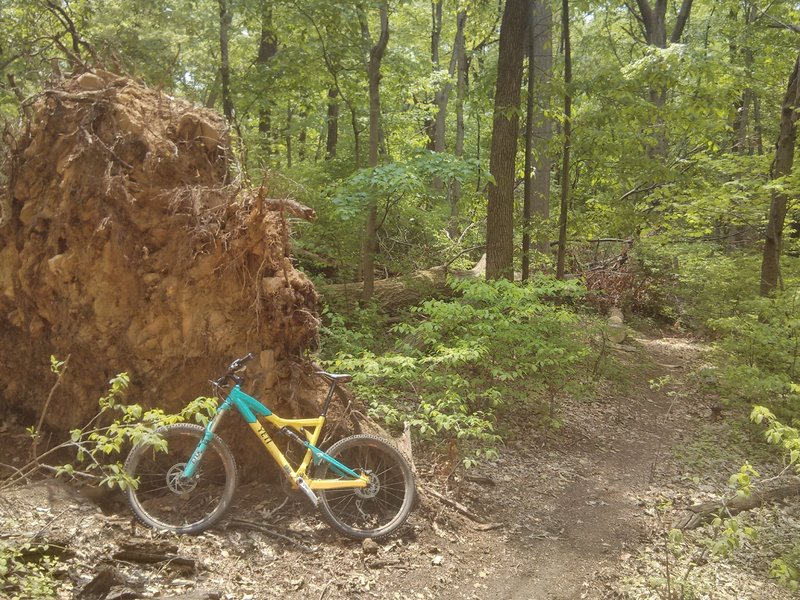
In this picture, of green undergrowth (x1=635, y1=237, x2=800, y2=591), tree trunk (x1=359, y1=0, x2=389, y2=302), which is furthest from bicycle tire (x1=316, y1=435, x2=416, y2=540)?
tree trunk (x1=359, y1=0, x2=389, y2=302)

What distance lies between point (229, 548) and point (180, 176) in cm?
298

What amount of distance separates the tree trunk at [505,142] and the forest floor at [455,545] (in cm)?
332

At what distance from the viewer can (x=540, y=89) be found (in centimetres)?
973

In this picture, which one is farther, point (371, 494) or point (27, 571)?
point (371, 494)

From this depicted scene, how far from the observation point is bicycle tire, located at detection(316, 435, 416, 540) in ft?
14.9

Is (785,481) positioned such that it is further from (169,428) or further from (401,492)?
(169,428)

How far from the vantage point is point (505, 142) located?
8.98 metres

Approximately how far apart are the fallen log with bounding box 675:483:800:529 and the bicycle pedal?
317 centimetres

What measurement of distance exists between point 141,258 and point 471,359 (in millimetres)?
3317

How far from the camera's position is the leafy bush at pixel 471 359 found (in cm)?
593

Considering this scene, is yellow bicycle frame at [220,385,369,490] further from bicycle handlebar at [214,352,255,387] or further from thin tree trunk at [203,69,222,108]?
thin tree trunk at [203,69,222,108]

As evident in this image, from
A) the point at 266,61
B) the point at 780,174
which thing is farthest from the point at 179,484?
the point at 266,61

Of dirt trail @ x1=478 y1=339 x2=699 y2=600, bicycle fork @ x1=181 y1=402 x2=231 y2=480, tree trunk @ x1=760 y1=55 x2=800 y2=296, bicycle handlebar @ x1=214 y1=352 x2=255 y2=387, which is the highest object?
tree trunk @ x1=760 y1=55 x2=800 y2=296

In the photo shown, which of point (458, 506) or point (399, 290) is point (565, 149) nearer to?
point (399, 290)
